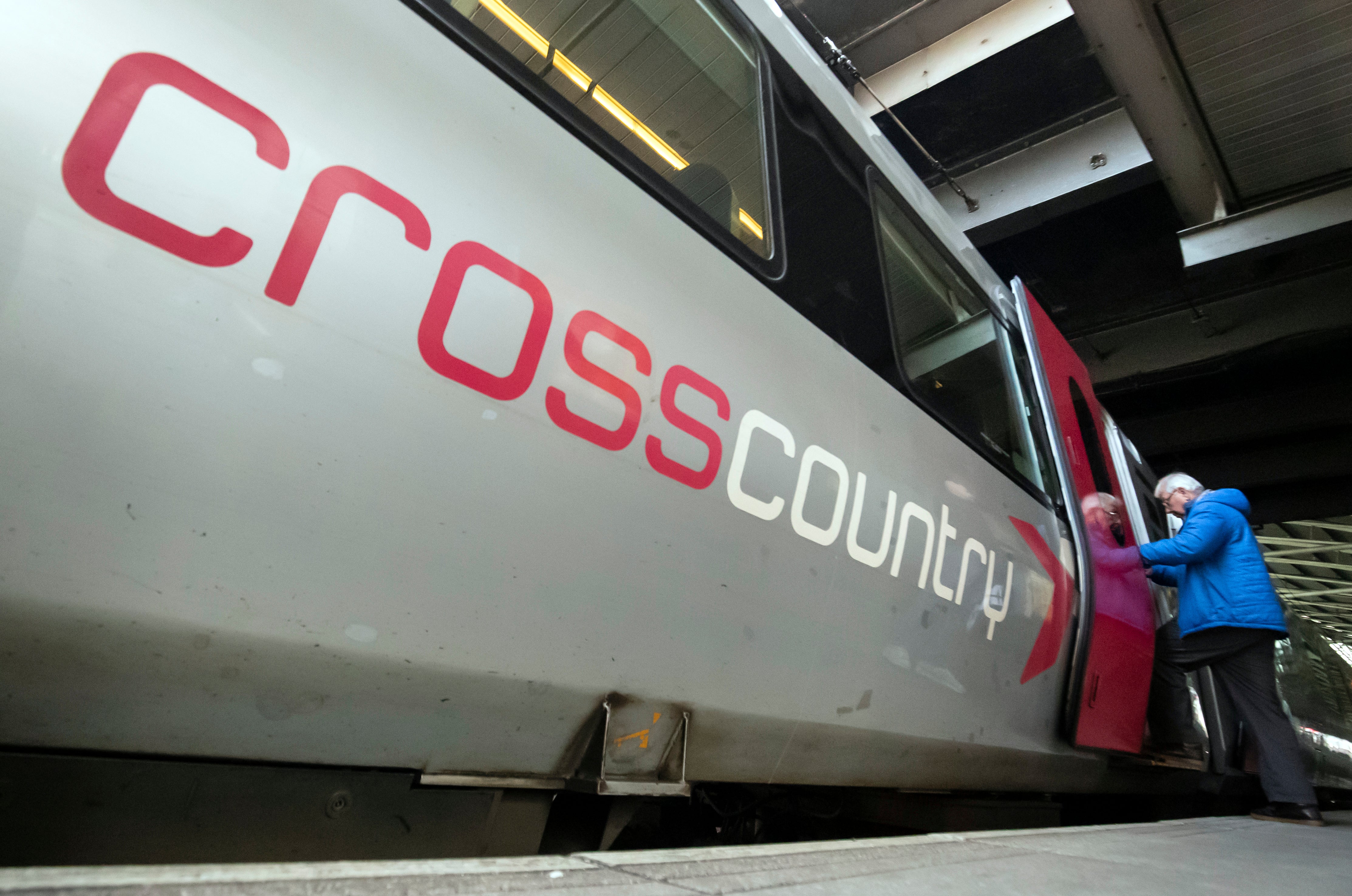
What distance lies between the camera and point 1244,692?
3.03 metres

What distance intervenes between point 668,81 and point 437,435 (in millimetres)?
1201

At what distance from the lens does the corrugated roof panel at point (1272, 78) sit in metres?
3.25

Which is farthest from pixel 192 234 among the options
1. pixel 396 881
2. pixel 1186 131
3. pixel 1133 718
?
pixel 1186 131

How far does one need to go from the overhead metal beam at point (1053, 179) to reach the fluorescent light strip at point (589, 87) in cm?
404

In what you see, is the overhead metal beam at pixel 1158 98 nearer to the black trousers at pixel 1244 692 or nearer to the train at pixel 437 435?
the train at pixel 437 435

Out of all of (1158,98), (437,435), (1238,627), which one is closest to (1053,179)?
(1158,98)

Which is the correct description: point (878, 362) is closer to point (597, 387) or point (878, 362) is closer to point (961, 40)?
point (597, 387)

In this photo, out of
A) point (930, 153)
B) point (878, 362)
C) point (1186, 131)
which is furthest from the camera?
point (930, 153)

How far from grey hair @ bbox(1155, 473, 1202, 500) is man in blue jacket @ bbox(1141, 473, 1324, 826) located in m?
0.20

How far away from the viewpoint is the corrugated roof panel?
3.25 meters

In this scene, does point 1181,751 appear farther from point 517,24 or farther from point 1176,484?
point 517,24

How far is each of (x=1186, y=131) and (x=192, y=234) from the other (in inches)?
187

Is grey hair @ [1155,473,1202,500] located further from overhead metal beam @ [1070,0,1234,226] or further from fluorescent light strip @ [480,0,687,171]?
fluorescent light strip @ [480,0,687,171]

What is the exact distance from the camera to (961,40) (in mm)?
4969
